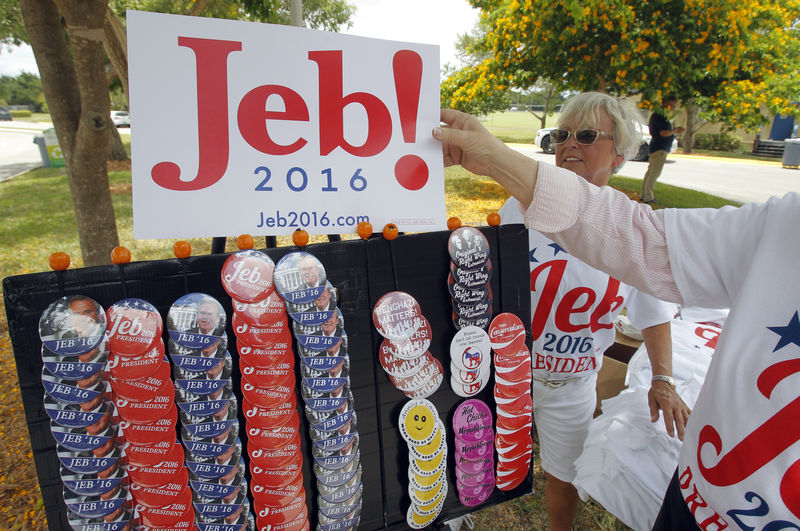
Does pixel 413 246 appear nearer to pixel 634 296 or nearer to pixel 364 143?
pixel 364 143

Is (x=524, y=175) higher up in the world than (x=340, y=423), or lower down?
higher up

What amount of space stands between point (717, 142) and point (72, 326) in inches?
996

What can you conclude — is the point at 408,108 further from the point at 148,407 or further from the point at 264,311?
the point at 148,407

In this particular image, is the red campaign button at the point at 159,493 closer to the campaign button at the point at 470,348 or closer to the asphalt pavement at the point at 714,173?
the campaign button at the point at 470,348

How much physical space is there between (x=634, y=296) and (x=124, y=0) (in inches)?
473

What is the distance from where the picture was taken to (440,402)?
0.98 metres

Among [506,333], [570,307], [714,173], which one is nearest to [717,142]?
[714,173]

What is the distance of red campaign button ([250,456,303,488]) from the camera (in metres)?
0.82

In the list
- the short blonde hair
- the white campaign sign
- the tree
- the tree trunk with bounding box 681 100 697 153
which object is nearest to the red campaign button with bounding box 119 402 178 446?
the white campaign sign

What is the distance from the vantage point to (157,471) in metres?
0.76

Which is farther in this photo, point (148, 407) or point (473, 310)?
point (473, 310)

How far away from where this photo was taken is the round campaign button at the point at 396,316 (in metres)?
0.89

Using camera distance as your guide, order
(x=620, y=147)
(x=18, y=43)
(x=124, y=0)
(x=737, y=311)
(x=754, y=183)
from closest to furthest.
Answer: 1. (x=737, y=311)
2. (x=620, y=147)
3. (x=124, y=0)
4. (x=18, y=43)
5. (x=754, y=183)

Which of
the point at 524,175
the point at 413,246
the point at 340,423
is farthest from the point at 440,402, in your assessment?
the point at 524,175
